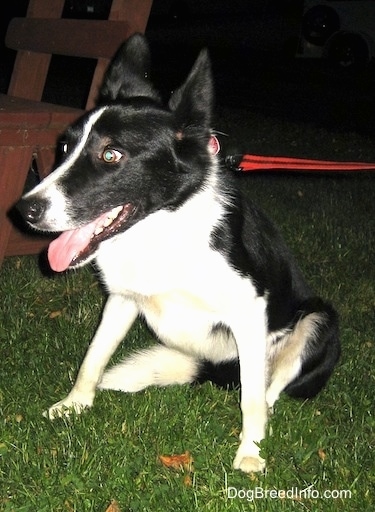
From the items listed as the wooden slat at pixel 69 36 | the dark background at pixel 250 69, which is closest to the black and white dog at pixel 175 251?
the wooden slat at pixel 69 36

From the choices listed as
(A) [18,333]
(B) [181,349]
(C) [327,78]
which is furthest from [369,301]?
(C) [327,78]

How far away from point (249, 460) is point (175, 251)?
34.6 inches

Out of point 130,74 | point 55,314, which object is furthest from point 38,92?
point 130,74

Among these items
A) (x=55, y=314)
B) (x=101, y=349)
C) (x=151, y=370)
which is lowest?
(x=55, y=314)

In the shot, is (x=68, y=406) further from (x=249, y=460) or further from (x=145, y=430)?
Result: (x=249, y=460)

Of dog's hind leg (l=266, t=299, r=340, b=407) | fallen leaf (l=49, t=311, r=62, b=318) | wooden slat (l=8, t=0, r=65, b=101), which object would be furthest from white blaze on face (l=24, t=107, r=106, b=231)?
wooden slat (l=8, t=0, r=65, b=101)

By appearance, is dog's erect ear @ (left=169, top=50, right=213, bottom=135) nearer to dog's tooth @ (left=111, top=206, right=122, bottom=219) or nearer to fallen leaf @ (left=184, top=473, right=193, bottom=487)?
dog's tooth @ (left=111, top=206, right=122, bottom=219)

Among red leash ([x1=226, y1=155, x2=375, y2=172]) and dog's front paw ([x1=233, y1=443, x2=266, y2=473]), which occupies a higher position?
red leash ([x1=226, y1=155, x2=375, y2=172])

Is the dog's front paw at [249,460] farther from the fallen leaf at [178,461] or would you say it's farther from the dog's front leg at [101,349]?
the dog's front leg at [101,349]

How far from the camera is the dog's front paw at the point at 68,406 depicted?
3.14 metres

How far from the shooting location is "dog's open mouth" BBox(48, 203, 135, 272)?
277 centimetres

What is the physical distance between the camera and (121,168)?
107 inches

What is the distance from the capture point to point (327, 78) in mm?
17859

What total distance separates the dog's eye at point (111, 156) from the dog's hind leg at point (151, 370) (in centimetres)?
113
